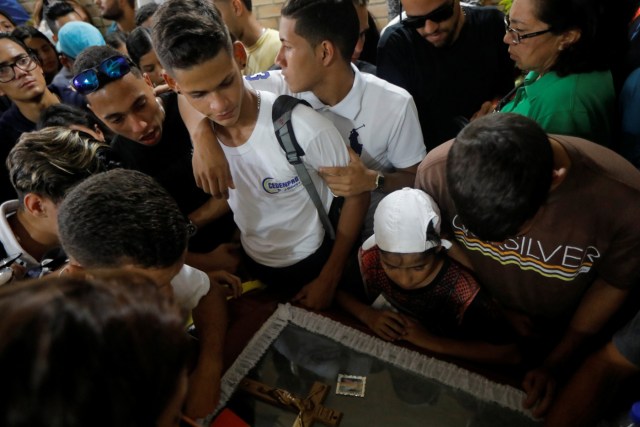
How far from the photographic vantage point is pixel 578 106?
1.32 m

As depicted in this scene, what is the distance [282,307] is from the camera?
144cm

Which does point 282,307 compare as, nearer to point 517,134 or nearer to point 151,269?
point 151,269

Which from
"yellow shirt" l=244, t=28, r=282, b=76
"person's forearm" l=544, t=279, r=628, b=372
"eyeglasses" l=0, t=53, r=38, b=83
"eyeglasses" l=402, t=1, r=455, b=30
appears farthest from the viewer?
"yellow shirt" l=244, t=28, r=282, b=76

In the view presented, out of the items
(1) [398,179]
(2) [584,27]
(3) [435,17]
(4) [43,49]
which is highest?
(2) [584,27]

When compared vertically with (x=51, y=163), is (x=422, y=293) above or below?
below

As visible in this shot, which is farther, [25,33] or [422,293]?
[25,33]

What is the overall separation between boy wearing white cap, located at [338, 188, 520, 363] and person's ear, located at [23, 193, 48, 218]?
1.14 meters

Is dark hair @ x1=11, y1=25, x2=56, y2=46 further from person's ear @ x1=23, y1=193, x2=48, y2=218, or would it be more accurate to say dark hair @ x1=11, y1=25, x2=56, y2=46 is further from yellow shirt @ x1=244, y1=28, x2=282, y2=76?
person's ear @ x1=23, y1=193, x2=48, y2=218

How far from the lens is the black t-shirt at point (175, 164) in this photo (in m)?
1.82

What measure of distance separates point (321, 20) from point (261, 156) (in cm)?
61

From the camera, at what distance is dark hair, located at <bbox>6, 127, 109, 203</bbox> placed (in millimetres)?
1474

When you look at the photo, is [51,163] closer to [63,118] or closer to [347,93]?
[63,118]

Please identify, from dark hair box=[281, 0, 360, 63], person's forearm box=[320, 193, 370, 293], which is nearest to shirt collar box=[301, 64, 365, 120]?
dark hair box=[281, 0, 360, 63]

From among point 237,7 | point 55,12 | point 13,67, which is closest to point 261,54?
point 237,7
